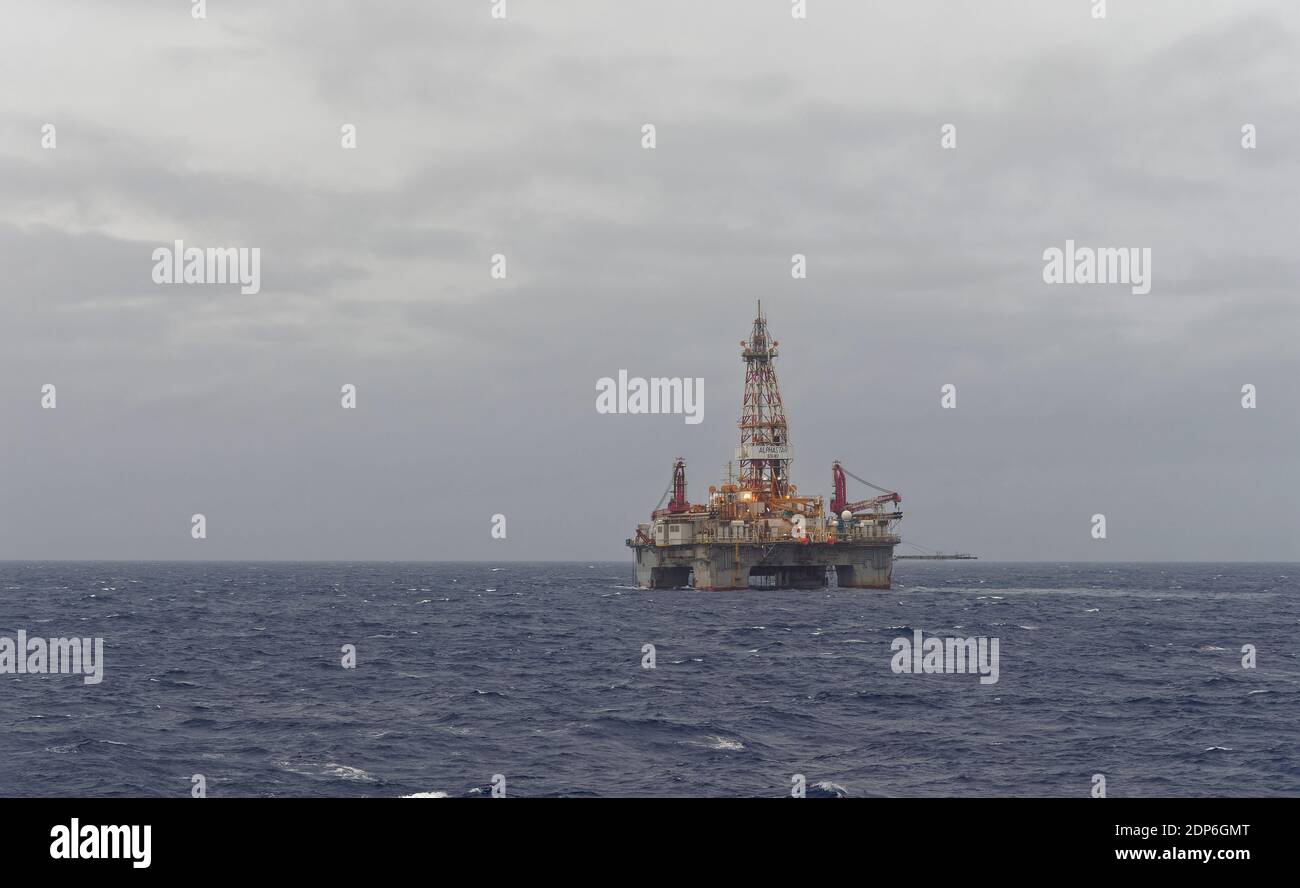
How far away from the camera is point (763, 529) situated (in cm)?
12975

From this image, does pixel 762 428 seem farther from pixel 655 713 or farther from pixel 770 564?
pixel 655 713

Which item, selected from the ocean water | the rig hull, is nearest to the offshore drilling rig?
the rig hull

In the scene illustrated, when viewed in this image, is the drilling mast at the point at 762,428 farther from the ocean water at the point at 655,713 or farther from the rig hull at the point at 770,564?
the ocean water at the point at 655,713

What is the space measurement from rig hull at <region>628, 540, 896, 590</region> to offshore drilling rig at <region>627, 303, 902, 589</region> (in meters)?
0.12

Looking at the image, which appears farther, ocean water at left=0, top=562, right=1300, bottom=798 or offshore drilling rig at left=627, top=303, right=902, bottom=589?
offshore drilling rig at left=627, top=303, right=902, bottom=589

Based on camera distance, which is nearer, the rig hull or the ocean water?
the ocean water

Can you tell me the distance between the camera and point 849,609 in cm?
10662

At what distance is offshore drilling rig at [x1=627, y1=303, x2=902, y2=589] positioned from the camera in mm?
129625

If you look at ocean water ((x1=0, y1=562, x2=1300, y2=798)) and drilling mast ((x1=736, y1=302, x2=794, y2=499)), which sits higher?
drilling mast ((x1=736, y1=302, x2=794, y2=499))

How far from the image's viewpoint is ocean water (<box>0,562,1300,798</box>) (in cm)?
3212

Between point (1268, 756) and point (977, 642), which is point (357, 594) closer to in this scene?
point (977, 642)

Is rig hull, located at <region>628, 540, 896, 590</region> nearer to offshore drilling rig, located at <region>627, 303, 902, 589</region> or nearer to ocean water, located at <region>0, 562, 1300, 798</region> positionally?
offshore drilling rig, located at <region>627, 303, 902, 589</region>
